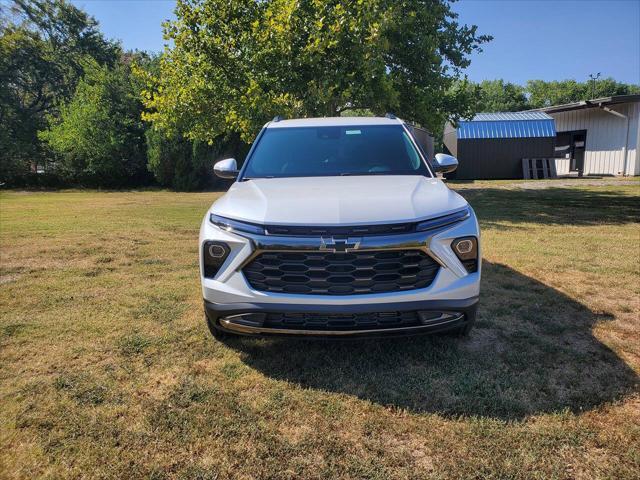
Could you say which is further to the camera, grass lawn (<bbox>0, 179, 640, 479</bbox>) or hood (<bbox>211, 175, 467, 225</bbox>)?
hood (<bbox>211, 175, 467, 225</bbox>)

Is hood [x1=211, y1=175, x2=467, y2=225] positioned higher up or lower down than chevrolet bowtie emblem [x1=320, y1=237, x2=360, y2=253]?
higher up

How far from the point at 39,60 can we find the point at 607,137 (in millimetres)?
37959

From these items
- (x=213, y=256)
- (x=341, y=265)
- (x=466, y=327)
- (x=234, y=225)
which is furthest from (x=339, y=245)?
(x=466, y=327)

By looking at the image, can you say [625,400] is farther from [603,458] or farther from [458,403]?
[458,403]

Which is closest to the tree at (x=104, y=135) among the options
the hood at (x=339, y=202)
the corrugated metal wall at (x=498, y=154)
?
the corrugated metal wall at (x=498, y=154)

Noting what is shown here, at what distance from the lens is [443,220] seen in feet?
9.62

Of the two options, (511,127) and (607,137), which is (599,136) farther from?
(511,127)

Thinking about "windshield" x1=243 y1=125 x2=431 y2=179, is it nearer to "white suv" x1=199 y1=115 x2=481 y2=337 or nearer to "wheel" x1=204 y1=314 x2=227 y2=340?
"white suv" x1=199 y1=115 x2=481 y2=337

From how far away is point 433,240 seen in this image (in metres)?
2.84

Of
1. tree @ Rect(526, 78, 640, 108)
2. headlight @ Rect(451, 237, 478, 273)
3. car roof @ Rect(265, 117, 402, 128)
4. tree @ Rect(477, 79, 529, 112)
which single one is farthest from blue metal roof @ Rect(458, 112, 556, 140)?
tree @ Rect(526, 78, 640, 108)

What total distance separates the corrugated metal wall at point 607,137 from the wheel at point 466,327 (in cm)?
2657

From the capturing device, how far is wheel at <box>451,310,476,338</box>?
9.84 feet

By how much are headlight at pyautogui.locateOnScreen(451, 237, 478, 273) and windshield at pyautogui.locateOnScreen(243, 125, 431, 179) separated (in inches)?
45.4

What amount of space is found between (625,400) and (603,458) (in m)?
0.66
